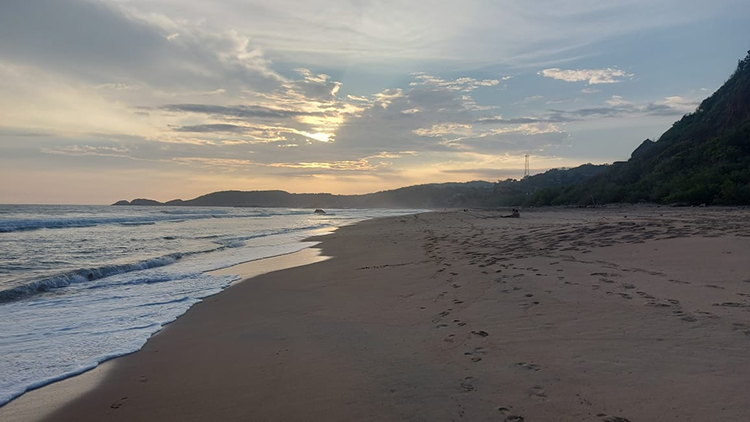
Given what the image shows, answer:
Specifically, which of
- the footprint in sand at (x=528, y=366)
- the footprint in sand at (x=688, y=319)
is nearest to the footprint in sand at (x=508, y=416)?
the footprint in sand at (x=528, y=366)

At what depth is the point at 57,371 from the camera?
4324mm

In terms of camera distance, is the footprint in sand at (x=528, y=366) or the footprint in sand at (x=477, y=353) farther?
the footprint in sand at (x=477, y=353)

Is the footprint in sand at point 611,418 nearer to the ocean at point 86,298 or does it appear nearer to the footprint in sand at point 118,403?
the footprint in sand at point 118,403

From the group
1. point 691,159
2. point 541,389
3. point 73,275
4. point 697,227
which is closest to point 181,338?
point 541,389

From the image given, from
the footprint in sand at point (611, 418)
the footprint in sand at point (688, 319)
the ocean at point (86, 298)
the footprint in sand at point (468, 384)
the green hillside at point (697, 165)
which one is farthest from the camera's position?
the green hillside at point (697, 165)

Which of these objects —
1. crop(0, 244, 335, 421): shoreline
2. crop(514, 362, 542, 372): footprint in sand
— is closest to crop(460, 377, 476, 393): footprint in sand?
crop(514, 362, 542, 372): footprint in sand

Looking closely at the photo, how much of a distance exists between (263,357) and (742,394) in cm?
387

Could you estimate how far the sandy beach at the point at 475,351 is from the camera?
292cm

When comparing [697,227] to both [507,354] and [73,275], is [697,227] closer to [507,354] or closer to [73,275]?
[507,354]

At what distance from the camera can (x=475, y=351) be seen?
395 centimetres

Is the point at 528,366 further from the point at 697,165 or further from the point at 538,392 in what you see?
the point at 697,165

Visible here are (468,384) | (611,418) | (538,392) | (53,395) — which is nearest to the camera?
(611,418)

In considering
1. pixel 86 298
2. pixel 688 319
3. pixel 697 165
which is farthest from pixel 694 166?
pixel 86 298

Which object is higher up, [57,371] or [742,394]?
[742,394]
